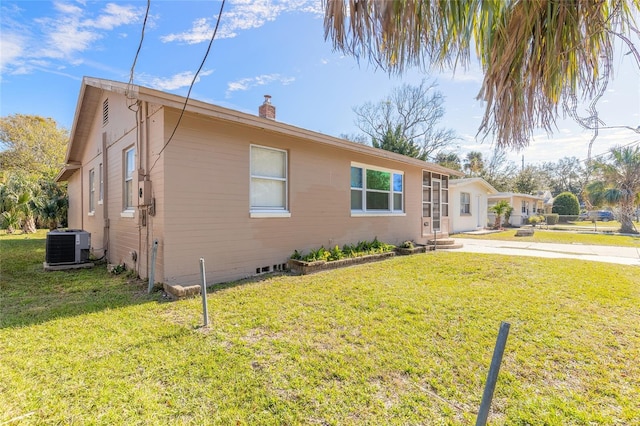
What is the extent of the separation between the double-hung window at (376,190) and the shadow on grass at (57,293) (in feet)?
20.2

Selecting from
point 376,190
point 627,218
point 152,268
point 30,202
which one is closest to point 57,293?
point 152,268

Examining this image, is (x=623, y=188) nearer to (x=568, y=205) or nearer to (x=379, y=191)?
(x=568, y=205)

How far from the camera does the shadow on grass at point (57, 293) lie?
170 inches

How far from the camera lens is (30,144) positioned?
2527cm

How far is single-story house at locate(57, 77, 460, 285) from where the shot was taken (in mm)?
5469

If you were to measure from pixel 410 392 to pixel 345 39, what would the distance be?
2.78m

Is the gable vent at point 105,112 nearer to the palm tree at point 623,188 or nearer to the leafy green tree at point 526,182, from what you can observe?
the palm tree at point 623,188

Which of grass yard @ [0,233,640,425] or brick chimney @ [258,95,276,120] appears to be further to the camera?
brick chimney @ [258,95,276,120]

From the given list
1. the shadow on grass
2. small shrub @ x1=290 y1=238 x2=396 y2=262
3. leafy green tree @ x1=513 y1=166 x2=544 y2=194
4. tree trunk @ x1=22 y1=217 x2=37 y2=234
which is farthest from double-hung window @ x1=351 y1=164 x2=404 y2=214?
leafy green tree @ x1=513 y1=166 x2=544 y2=194

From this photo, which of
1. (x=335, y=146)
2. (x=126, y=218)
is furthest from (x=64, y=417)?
(x=335, y=146)

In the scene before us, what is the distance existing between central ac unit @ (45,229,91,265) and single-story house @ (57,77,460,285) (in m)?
0.66

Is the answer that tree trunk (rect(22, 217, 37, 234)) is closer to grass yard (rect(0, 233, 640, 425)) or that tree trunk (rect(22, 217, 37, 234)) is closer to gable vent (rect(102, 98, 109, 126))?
gable vent (rect(102, 98, 109, 126))

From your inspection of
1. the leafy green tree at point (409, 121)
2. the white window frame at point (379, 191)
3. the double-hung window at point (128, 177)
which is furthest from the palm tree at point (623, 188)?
the double-hung window at point (128, 177)

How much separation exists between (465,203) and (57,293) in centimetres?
2047
